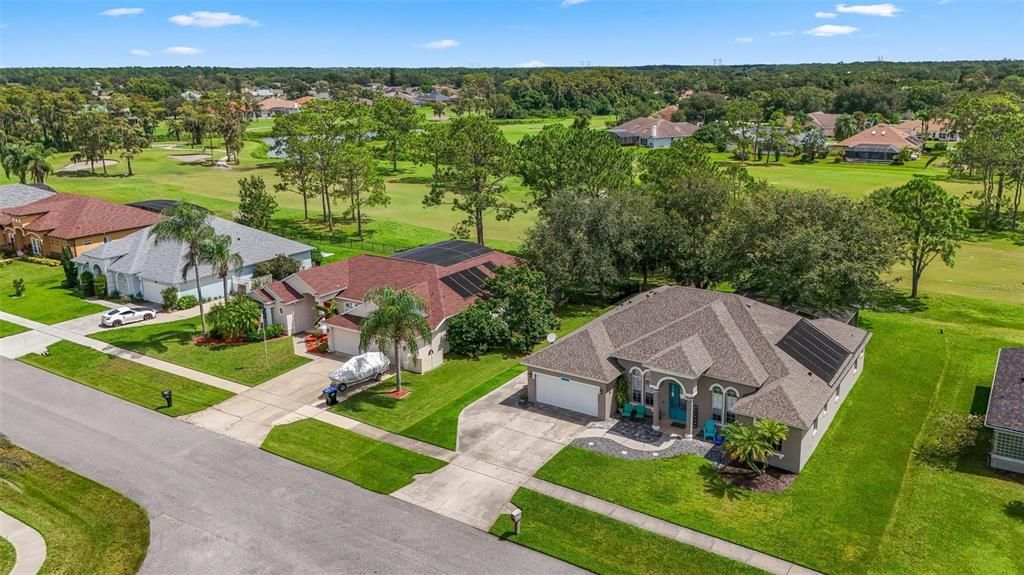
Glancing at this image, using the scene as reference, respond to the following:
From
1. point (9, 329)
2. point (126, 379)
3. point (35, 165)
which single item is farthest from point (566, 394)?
point (35, 165)

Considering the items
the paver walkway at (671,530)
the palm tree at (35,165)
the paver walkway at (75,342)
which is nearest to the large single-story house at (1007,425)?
the paver walkway at (671,530)

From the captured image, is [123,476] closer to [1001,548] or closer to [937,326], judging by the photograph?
[1001,548]

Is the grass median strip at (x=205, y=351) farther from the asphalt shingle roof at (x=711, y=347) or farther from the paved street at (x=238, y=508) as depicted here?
the asphalt shingle roof at (x=711, y=347)

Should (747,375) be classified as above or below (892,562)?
above

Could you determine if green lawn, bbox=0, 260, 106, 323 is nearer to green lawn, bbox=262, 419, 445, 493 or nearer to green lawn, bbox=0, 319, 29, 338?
green lawn, bbox=0, 319, 29, 338

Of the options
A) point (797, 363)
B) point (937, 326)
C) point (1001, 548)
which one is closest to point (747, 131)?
point (937, 326)

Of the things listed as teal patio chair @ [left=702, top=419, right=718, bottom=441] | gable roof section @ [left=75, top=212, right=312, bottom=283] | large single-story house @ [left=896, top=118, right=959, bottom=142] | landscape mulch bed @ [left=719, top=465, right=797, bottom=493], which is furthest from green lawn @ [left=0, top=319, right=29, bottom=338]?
large single-story house @ [left=896, top=118, right=959, bottom=142]

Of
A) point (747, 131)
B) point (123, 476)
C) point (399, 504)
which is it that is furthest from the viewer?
point (747, 131)
